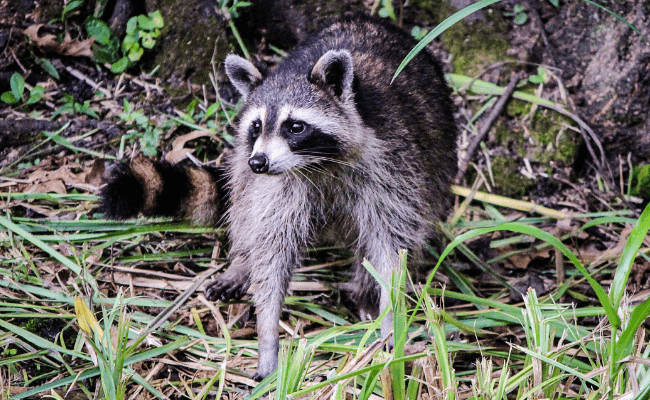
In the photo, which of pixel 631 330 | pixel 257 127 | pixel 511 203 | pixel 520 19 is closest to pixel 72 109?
pixel 257 127

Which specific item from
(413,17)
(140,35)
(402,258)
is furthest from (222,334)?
(413,17)

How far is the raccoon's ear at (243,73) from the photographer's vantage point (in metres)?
3.35

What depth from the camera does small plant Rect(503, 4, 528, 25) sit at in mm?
4973

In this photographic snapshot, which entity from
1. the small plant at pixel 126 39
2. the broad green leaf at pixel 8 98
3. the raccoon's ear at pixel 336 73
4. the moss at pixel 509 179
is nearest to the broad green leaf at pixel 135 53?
the small plant at pixel 126 39

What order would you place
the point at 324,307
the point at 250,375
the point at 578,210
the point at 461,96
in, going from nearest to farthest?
the point at 250,375, the point at 324,307, the point at 578,210, the point at 461,96

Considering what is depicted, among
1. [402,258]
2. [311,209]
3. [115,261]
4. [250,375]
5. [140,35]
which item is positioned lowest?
[250,375]

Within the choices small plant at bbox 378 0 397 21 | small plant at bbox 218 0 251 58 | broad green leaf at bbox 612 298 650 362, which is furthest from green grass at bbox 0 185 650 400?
small plant at bbox 378 0 397 21

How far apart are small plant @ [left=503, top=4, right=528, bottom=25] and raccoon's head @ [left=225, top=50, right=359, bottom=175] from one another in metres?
2.29

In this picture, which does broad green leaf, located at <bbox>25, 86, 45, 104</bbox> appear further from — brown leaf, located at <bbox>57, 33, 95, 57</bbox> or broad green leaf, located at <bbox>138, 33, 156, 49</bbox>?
broad green leaf, located at <bbox>138, 33, 156, 49</bbox>

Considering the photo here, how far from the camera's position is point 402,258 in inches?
92.6

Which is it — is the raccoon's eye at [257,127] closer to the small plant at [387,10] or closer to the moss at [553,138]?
the small plant at [387,10]

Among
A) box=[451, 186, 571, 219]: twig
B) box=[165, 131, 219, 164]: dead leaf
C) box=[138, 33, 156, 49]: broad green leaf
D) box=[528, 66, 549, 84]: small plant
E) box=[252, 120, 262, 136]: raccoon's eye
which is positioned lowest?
box=[451, 186, 571, 219]: twig

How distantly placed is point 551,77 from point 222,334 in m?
3.03

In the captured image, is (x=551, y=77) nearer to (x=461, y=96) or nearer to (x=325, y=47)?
(x=461, y=96)
